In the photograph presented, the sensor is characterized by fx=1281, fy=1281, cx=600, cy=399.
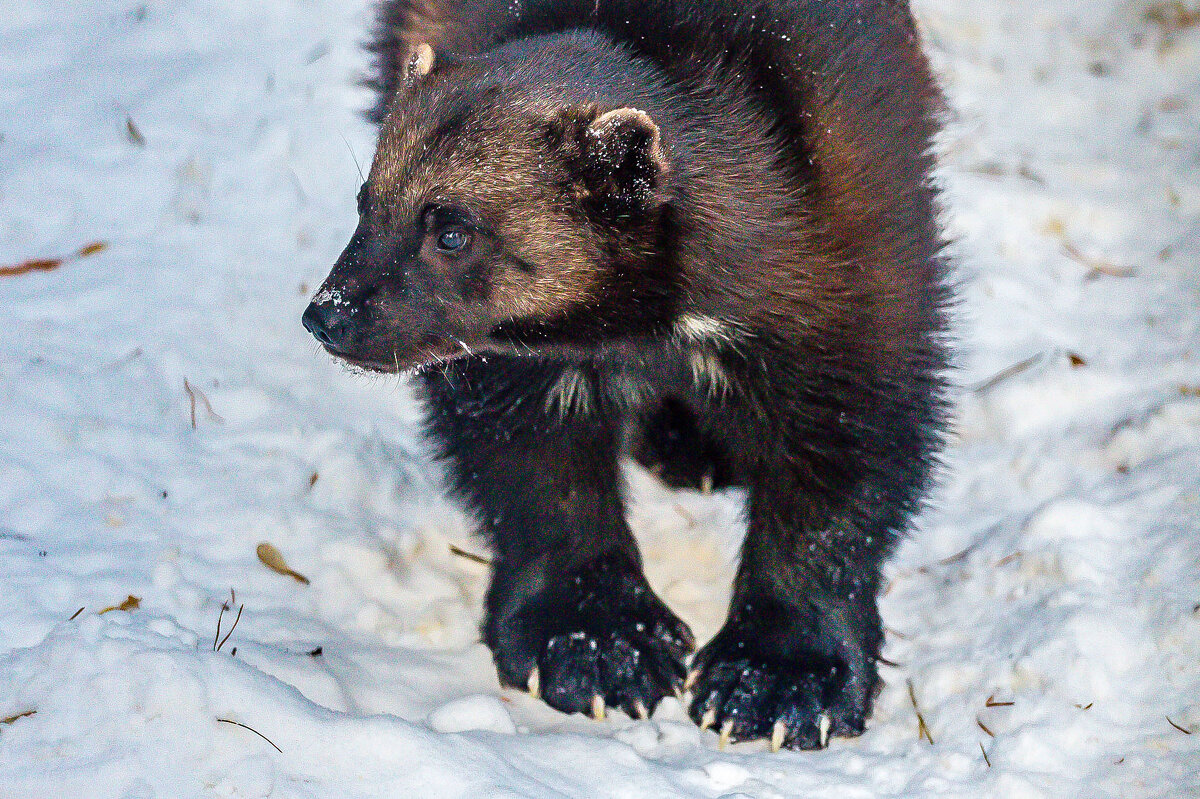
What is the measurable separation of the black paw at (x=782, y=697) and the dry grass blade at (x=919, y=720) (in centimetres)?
11

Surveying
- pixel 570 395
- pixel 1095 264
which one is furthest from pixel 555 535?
pixel 1095 264

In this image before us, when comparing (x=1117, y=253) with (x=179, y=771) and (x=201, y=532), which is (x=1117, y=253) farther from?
(x=179, y=771)

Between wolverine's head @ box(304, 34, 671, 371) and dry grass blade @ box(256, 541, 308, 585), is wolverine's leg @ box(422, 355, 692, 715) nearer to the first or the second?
wolverine's head @ box(304, 34, 671, 371)

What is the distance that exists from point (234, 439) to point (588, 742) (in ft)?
5.32

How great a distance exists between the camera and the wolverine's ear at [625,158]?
2.77 meters

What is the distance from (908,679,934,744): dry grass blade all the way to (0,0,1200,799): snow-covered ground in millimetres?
15

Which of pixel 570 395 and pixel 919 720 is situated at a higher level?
pixel 570 395

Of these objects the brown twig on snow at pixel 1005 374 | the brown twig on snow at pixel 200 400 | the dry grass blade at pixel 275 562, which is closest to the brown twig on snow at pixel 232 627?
the dry grass blade at pixel 275 562

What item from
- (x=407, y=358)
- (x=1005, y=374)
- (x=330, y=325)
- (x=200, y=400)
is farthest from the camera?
(x=1005, y=374)

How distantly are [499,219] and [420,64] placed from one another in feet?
1.58

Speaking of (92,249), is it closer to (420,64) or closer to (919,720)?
(420,64)

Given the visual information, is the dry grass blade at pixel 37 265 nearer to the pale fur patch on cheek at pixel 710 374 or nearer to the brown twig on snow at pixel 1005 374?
the pale fur patch on cheek at pixel 710 374

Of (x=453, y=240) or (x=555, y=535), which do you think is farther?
(x=555, y=535)

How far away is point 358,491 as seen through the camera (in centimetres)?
406
